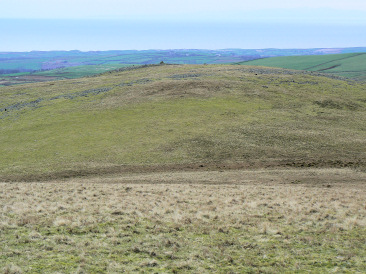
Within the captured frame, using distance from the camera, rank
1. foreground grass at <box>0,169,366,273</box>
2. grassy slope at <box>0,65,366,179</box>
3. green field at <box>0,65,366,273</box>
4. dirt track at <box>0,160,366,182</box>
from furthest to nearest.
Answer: grassy slope at <box>0,65,366,179</box>, dirt track at <box>0,160,366,182</box>, green field at <box>0,65,366,273</box>, foreground grass at <box>0,169,366,273</box>

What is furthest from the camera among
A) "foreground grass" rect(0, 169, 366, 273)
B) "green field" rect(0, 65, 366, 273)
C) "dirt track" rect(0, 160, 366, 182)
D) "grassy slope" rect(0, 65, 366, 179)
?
"grassy slope" rect(0, 65, 366, 179)

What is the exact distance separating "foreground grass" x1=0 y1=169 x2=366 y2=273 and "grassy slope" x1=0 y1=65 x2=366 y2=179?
1300 cm

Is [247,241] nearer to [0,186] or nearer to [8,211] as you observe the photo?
[8,211]

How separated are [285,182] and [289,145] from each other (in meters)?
13.2

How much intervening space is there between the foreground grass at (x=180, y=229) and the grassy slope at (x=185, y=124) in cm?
1300

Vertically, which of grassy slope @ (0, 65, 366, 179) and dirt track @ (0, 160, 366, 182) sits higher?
grassy slope @ (0, 65, 366, 179)

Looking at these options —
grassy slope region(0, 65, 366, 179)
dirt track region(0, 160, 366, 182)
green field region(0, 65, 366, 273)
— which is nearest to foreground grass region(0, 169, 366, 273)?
green field region(0, 65, 366, 273)

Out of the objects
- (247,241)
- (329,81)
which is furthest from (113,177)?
(329,81)

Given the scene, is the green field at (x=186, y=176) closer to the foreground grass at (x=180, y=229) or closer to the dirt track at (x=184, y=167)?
the foreground grass at (x=180, y=229)

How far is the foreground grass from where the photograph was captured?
14241mm

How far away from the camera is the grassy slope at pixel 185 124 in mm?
42688

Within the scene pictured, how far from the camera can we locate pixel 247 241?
54.4 ft

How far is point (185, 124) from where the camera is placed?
55.1 metres

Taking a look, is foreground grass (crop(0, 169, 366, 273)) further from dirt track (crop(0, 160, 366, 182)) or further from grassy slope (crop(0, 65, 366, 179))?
grassy slope (crop(0, 65, 366, 179))
